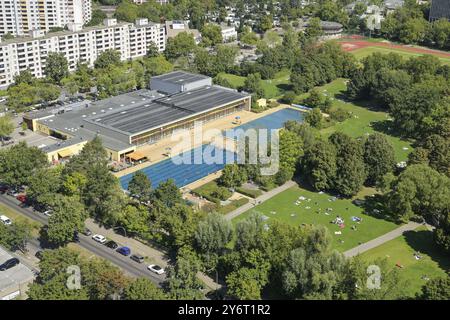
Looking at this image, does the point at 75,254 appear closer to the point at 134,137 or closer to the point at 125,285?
the point at 125,285

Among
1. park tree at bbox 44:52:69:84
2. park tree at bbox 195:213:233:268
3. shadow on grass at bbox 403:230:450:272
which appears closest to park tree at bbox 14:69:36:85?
park tree at bbox 44:52:69:84

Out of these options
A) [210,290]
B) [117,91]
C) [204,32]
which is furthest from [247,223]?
[204,32]

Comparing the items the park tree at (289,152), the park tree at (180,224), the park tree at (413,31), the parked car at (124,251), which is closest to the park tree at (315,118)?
the park tree at (289,152)

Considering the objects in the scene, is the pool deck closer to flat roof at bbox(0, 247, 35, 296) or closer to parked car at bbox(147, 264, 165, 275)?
parked car at bbox(147, 264, 165, 275)

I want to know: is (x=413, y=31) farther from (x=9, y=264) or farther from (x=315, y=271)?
(x=9, y=264)

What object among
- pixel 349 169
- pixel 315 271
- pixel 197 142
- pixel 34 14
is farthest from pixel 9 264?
pixel 34 14
